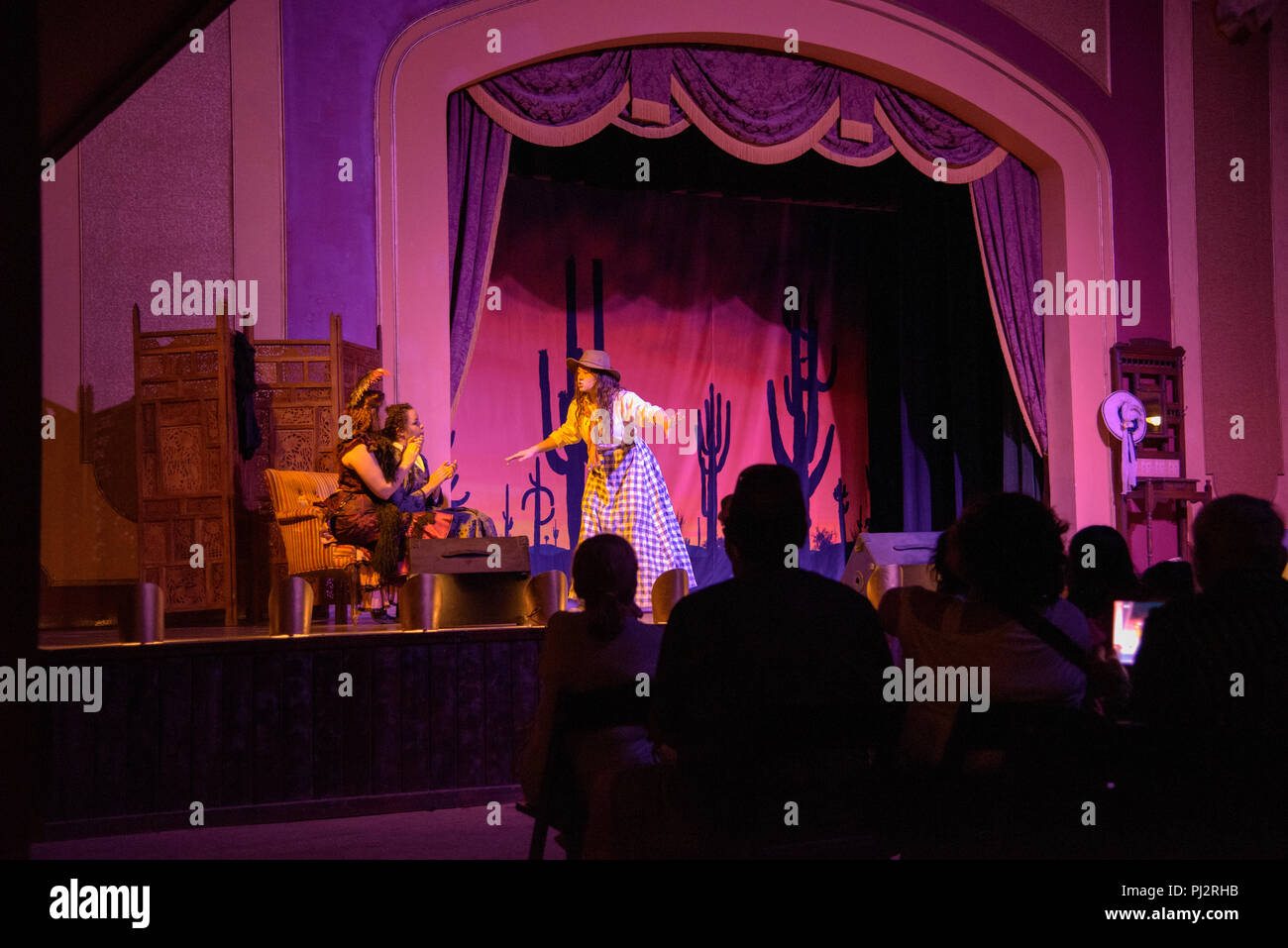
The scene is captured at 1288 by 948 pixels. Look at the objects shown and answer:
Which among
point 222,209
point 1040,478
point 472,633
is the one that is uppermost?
point 222,209

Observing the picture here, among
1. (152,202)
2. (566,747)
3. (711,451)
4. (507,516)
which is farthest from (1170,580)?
(711,451)

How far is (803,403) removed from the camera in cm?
898

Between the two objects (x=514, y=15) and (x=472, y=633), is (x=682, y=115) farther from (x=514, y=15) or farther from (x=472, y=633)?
(x=472, y=633)

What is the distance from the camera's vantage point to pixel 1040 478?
7938mm

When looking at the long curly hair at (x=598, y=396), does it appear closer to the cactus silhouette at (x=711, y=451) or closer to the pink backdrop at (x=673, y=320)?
the pink backdrop at (x=673, y=320)

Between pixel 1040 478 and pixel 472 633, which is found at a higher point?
pixel 1040 478

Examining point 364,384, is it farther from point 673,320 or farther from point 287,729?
point 673,320

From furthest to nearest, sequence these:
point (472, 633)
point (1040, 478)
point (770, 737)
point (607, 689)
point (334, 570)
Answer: point (1040, 478)
point (334, 570)
point (472, 633)
point (607, 689)
point (770, 737)

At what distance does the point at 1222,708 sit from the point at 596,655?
1.18m

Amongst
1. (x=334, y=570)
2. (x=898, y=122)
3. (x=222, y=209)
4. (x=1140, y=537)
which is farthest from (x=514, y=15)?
(x=1140, y=537)

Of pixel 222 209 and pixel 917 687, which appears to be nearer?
pixel 917 687

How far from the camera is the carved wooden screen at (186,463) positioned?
5309 millimetres

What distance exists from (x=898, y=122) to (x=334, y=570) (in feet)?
15.4

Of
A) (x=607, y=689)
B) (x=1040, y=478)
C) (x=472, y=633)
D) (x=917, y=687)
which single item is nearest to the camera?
(x=917, y=687)
